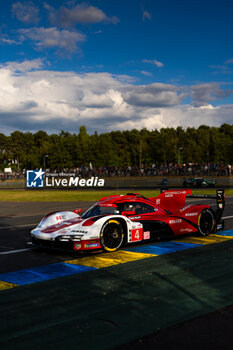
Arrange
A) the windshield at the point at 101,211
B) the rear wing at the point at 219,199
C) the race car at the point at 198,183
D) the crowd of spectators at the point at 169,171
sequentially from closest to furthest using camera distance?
the windshield at the point at 101,211
the rear wing at the point at 219,199
the race car at the point at 198,183
the crowd of spectators at the point at 169,171

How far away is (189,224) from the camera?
10.3 meters

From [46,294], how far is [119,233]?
10.9 feet

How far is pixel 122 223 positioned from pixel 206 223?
313 cm

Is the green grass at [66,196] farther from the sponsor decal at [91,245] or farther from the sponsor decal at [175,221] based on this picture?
the sponsor decal at [91,245]

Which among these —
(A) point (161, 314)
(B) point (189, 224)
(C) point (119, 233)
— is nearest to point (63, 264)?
(C) point (119, 233)

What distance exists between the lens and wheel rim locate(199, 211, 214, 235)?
34.8 ft

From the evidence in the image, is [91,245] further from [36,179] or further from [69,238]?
[36,179]

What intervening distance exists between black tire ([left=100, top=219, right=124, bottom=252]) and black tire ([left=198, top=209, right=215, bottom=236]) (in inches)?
113

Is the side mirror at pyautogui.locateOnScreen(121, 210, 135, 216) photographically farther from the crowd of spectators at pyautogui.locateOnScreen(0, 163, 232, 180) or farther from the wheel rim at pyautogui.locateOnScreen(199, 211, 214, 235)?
the crowd of spectators at pyautogui.locateOnScreen(0, 163, 232, 180)

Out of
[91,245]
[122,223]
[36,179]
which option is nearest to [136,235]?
[122,223]

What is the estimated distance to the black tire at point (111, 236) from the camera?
330 inches

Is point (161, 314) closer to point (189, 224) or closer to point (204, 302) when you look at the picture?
point (204, 302)

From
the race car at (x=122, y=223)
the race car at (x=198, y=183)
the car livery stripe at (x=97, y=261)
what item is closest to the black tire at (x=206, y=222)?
the race car at (x=122, y=223)

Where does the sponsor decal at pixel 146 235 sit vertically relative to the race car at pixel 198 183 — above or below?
below
